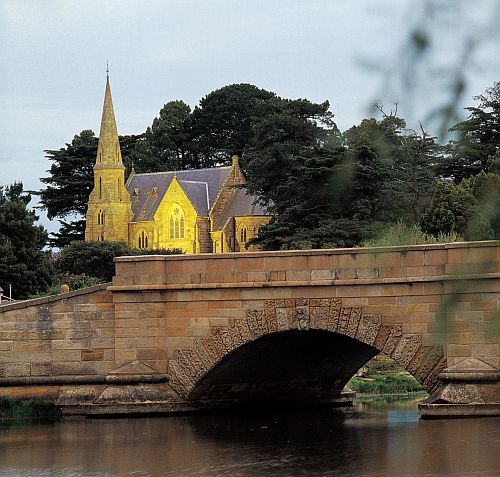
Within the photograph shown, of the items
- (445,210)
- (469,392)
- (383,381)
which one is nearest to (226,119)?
(445,210)

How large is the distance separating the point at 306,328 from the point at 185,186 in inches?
3357

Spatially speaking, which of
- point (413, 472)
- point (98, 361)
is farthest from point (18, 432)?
point (413, 472)

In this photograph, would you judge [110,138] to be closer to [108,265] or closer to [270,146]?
[108,265]

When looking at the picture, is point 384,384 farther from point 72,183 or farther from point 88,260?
point 72,183

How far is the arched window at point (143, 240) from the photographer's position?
114 metres

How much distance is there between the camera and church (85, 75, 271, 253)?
10819 cm

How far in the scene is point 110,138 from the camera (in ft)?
354

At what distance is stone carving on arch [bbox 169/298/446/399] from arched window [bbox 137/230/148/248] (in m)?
87.1

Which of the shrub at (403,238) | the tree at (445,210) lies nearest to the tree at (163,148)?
the tree at (445,210)

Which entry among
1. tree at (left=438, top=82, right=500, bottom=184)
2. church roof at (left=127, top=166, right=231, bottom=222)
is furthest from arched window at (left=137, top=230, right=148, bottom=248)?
tree at (left=438, top=82, right=500, bottom=184)

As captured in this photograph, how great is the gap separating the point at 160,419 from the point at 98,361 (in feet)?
7.01

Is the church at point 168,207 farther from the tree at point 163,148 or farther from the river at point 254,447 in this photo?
the river at point 254,447

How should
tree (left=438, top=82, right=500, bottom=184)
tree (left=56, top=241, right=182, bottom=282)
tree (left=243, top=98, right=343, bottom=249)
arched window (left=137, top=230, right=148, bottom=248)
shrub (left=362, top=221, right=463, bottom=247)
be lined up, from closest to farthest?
tree (left=438, top=82, right=500, bottom=184)
shrub (left=362, top=221, right=463, bottom=247)
tree (left=243, top=98, right=343, bottom=249)
tree (left=56, top=241, right=182, bottom=282)
arched window (left=137, top=230, right=148, bottom=248)

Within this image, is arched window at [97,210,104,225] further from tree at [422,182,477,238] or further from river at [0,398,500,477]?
river at [0,398,500,477]
